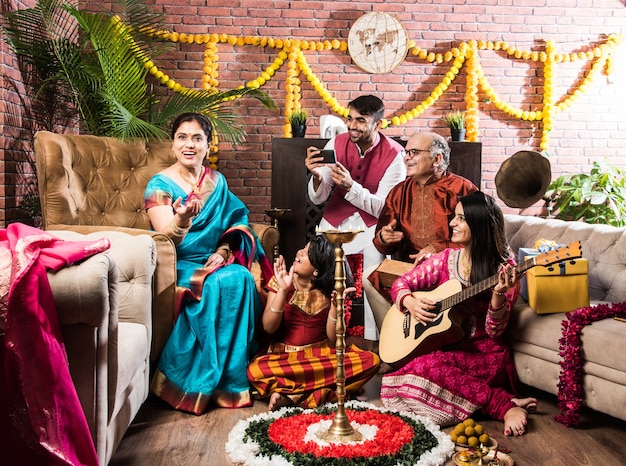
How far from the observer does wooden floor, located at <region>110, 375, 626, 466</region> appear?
2.57m

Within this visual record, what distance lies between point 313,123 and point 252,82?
660mm

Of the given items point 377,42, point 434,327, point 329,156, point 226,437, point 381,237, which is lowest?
point 226,437

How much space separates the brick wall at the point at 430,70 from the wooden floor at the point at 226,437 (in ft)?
10.6

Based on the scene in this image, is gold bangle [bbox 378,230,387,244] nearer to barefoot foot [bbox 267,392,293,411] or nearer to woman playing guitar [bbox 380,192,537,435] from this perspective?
woman playing guitar [bbox 380,192,537,435]

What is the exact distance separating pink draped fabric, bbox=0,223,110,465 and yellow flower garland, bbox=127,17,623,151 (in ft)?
14.0

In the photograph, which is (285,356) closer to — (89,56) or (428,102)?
(89,56)

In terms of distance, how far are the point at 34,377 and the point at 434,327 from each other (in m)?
1.86

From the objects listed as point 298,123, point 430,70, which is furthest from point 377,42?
point 298,123

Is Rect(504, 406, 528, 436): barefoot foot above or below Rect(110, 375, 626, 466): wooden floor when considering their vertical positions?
above

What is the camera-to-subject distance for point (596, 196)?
5.75 m

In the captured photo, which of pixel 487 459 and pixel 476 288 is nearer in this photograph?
pixel 487 459

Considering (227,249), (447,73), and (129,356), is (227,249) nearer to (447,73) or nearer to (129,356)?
(129,356)

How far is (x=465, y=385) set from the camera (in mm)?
3016

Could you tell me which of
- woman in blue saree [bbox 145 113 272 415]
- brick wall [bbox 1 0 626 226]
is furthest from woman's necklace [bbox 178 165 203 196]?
brick wall [bbox 1 0 626 226]
